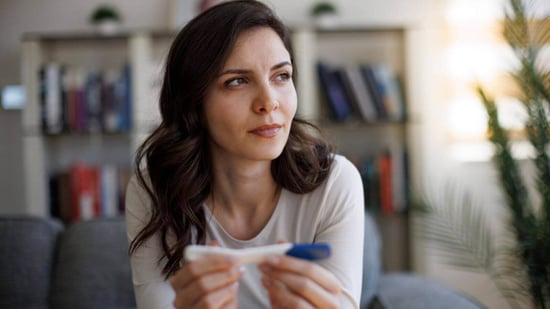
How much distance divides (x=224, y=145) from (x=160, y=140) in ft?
0.66

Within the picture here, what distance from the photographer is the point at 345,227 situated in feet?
4.09

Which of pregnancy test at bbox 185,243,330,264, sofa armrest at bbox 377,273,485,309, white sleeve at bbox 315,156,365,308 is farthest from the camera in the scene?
sofa armrest at bbox 377,273,485,309

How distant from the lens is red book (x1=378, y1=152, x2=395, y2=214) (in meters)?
3.20

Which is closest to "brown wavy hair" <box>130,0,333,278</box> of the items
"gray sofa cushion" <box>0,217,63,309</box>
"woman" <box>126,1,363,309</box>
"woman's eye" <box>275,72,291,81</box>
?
"woman" <box>126,1,363,309</box>

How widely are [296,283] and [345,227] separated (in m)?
0.37

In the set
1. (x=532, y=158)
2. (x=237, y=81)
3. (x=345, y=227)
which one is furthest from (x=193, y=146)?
(x=532, y=158)

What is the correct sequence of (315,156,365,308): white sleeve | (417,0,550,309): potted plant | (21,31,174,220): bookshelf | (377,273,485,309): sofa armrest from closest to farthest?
(315,156,365,308): white sleeve → (377,273,485,309): sofa armrest → (417,0,550,309): potted plant → (21,31,174,220): bookshelf

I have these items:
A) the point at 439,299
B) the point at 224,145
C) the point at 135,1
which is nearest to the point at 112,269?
the point at 224,145

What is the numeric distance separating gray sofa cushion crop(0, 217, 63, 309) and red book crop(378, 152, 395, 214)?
1.78 m

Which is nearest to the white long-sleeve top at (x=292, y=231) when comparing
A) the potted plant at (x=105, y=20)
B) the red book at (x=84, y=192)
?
the red book at (x=84, y=192)

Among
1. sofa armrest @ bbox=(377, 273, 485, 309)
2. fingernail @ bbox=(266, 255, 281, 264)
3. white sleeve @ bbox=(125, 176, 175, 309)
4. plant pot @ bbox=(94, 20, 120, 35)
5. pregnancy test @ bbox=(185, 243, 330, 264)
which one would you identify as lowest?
sofa armrest @ bbox=(377, 273, 485, 309)

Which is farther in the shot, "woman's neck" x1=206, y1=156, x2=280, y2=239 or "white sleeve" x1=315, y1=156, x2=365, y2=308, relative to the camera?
"woman's neck" x1=206, y1=156, x2=280, y2=239

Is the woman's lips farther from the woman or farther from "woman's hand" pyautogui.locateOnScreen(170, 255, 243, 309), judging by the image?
"woman's hand" pyautogui.locateOnScreen(170, 255, 243, 309)

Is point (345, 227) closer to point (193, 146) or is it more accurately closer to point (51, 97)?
point (193, 146)
